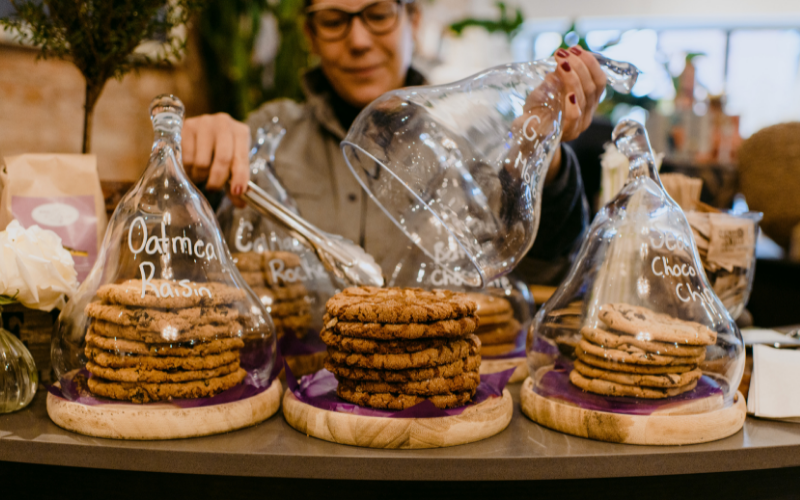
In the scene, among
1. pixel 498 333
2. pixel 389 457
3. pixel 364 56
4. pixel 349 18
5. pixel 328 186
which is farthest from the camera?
pixel 328 186

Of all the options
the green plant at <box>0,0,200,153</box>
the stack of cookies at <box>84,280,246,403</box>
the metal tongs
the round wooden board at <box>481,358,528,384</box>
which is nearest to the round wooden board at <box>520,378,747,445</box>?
the round wooden board at <box>481,358,528,384</box>

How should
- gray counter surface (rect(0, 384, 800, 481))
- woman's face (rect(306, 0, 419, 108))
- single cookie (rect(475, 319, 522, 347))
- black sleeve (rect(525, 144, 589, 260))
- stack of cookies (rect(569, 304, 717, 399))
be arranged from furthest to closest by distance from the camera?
woman's face (rect(306, 0, 419, 108)) → black sleeve (rect(525, 144, 589, 260)) → single cookie (rect(475, 319, 522, 347)) → stack of cookies (rect(569, 304, 717, 399)) → gray counter surface (rect(0, 384, 800, 481))

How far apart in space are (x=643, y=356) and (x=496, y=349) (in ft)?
1.16

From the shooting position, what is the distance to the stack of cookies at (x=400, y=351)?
77 cm

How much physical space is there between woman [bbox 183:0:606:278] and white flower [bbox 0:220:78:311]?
276mm

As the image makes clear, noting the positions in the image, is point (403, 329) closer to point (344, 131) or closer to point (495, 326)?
point (495, 326)

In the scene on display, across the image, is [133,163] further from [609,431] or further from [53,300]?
[609,431]

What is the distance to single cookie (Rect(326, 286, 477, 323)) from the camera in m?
0.77

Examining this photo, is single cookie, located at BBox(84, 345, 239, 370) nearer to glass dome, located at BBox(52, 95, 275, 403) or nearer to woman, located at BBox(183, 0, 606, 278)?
glass dome, located at BBox(52, 95, 275, 403)

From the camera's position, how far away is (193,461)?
0.71 meters

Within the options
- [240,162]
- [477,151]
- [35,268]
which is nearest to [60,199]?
[35,268]

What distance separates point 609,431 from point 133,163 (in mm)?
2301

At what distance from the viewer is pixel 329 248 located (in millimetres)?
1017

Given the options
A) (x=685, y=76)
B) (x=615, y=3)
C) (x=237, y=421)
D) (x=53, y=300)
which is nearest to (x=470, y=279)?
(x=237, y=421)
